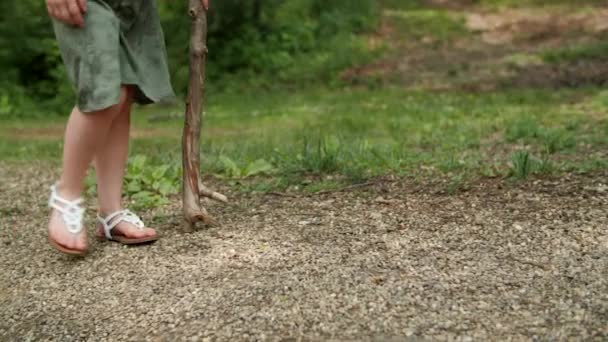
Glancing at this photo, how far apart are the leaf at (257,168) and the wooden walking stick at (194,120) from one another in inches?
46.4

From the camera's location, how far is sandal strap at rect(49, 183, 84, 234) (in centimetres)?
305

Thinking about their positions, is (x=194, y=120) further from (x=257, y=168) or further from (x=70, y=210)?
(x=257, y=168)

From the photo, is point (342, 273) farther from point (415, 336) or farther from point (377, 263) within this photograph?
point (415, 336)

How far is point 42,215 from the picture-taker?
160 inches

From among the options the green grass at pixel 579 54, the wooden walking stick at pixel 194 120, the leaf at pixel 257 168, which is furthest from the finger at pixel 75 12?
the green grass at pixel 579 54

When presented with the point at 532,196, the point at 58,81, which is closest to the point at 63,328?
the point at 532,196

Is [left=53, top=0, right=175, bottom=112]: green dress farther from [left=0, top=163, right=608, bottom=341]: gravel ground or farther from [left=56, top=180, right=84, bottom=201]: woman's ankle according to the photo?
[left=0, top=163, right=608, bottom=341]: gravel ground

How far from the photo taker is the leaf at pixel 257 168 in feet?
14.8

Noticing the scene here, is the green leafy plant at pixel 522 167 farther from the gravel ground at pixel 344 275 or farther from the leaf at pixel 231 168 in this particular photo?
the leaf at pixel 231 168

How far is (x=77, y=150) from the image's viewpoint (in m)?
3.01

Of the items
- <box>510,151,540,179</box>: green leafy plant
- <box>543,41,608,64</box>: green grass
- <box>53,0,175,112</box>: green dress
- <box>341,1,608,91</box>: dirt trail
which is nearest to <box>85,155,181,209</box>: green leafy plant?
<box>53,0,175,112</box>: green dress

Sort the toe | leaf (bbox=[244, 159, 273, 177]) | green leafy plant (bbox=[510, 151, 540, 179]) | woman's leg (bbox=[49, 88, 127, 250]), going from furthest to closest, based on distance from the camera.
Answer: leaf (bbox=[244, 159, 273, 177])
green leafy plant (bbox=[510, 151, 540, 179])
the toe
woman's leg (bbox=[49, 88, 127, 250])

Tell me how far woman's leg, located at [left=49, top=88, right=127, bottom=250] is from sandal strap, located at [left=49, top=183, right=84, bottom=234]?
14mm

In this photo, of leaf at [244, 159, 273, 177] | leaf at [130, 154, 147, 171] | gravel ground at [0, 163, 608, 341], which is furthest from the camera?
leaf at [130, 154, 147, 171]
